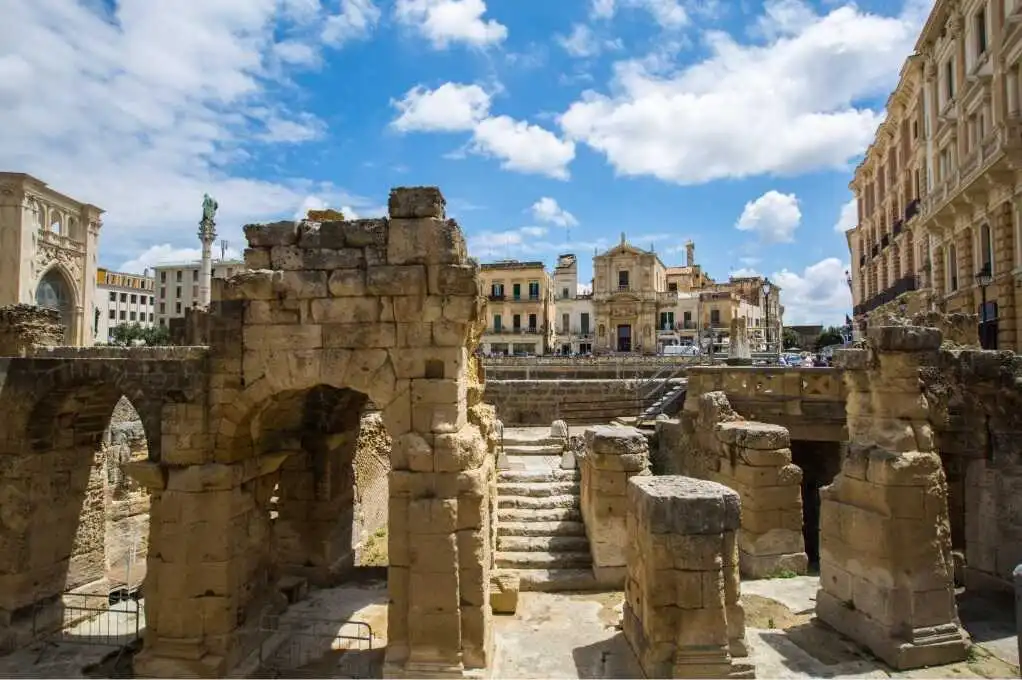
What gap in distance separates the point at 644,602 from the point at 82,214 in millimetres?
Result: 41460

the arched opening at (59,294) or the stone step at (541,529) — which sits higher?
the arched opening at (59,294)

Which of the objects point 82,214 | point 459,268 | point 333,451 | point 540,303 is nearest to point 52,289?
point 82,214

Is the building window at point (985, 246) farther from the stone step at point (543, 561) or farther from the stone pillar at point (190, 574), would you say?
the stone pillar at point (190, 574)

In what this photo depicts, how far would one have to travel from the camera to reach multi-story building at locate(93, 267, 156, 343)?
60.4m

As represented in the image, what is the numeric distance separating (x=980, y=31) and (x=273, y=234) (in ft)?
75.8

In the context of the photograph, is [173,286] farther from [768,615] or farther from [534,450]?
[768,615]

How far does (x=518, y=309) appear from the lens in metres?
49.2

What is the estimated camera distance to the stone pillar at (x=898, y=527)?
6.16 m

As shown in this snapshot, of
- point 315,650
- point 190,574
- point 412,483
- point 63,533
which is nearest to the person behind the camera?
point 412,483

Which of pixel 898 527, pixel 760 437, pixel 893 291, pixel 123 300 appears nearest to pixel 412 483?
pixel 898 527

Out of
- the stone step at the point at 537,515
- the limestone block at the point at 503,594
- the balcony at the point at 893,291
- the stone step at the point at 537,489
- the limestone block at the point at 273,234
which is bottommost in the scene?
the limestone block at the point at 503,594

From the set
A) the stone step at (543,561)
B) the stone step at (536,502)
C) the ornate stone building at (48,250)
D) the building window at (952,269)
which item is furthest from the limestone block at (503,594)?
the ornate stone building at (48,250)

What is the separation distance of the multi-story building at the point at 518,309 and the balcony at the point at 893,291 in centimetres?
2305

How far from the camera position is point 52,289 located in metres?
34.9
